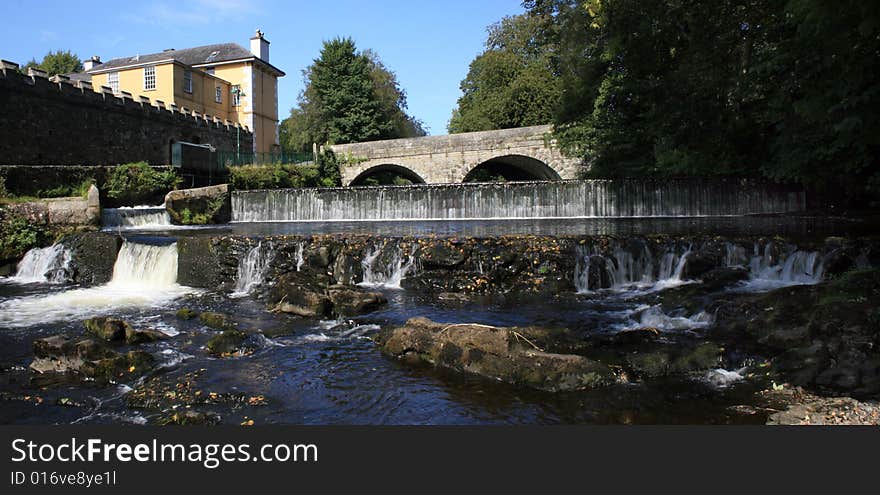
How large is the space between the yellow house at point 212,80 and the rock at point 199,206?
57.7 feet

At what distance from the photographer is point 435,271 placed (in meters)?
11.3

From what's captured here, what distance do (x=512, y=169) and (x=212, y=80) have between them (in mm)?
22163

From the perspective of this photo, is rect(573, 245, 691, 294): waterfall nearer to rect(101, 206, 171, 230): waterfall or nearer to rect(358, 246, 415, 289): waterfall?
rect(358, 246, 415, 289): waterfall

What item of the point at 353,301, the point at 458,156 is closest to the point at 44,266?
the point at 353,301

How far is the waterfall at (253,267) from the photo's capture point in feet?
38.9

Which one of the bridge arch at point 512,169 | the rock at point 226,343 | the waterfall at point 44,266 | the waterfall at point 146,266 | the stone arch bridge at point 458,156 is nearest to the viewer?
the rock at point 226,343

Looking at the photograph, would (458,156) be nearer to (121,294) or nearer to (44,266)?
(44,266)

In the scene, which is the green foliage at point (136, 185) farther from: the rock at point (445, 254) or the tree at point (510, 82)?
the tree at point (510, 82)

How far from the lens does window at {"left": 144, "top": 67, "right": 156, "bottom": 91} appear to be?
37.7 m

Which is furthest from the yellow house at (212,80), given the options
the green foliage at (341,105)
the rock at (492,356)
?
the rock at (492,356)

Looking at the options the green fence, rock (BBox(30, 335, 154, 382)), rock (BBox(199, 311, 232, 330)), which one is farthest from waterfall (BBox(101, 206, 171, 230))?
rock (BBox(30, 335, 154, 382))

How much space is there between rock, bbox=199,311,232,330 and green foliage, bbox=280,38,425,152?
36.6 metres

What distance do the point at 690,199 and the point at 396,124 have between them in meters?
34.5

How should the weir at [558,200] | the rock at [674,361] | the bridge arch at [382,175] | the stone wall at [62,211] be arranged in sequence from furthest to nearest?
the bridge arch at [382,175], the weir at [558,200], the stone wall at [62,211], the rock at [674,361]
